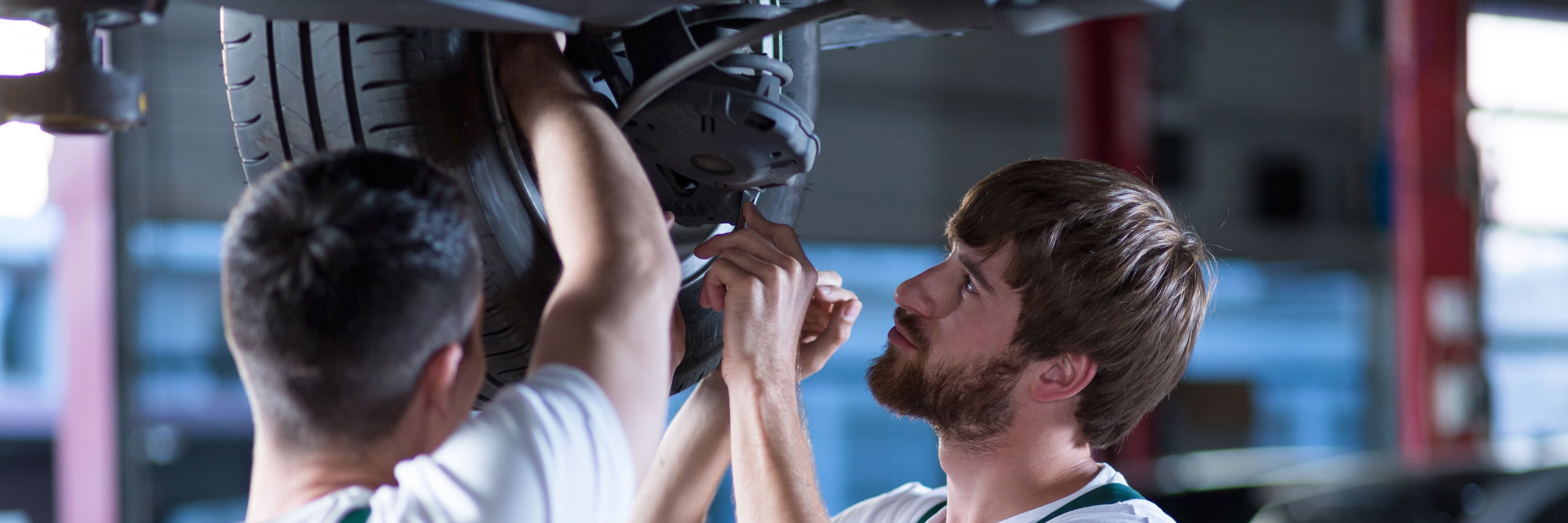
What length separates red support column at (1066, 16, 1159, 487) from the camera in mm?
6172

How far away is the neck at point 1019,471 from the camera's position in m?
1.45

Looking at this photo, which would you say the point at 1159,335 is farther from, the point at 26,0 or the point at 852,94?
the point at 852,94

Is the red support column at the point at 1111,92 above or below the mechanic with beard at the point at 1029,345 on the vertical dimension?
below

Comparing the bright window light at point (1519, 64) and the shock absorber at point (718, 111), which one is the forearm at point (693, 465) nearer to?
the shock absorber at point (718, 111)

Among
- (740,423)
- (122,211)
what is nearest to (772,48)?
(740,423)

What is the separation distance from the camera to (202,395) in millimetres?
5883

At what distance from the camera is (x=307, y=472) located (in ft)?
2.87

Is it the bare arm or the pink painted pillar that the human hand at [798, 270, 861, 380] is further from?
the pink painted pillar

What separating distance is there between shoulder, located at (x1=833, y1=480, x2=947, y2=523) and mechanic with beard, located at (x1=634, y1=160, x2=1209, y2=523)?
0.09 m

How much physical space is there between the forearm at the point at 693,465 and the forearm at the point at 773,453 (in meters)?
0.21

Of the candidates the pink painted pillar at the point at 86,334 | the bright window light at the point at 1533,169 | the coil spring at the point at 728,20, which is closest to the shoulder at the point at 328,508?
the coil spring at the point at 728,20

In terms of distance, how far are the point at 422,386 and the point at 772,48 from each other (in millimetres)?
545

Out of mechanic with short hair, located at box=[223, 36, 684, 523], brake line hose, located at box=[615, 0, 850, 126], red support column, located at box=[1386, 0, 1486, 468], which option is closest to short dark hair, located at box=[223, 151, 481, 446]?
mechanic with short hair, located at box=[223, 36, 684, 523]

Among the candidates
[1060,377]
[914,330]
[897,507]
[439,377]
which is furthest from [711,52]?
[897,507]
